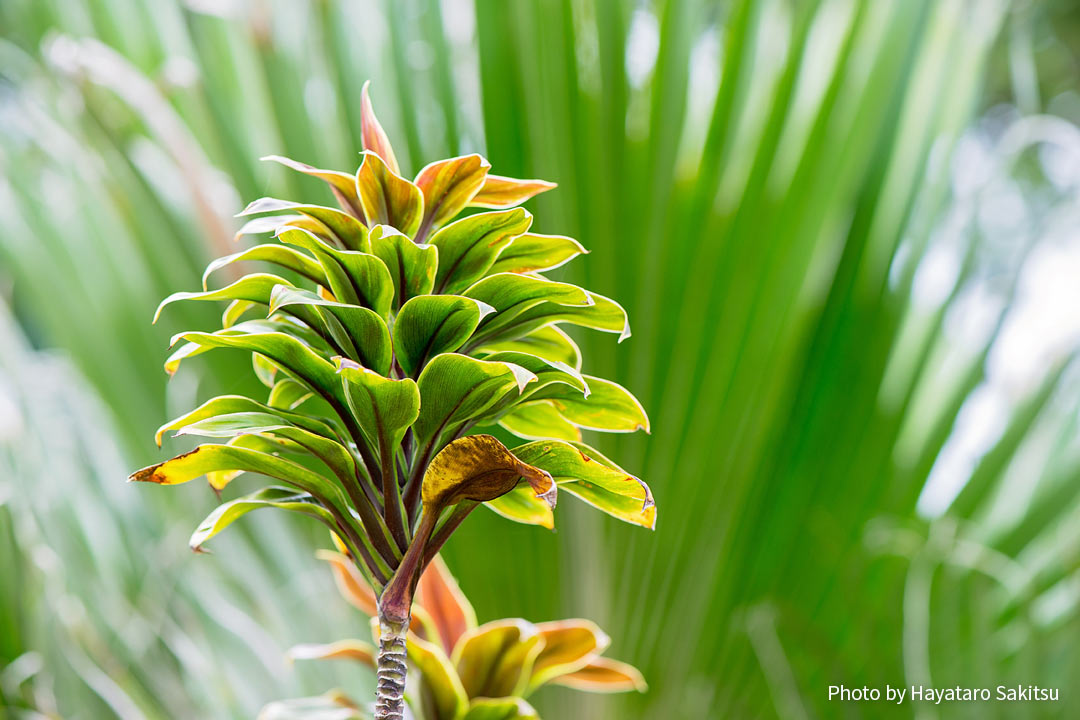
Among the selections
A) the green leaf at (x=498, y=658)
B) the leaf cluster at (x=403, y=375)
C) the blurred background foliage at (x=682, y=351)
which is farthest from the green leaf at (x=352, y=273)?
the blurred background foliage at (x=682, y=351)

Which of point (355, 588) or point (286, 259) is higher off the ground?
point (286, 259)


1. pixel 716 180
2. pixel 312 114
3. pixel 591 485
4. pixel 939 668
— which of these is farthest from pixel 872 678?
pixel 312 114

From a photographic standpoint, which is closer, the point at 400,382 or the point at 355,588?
the point at 400,382

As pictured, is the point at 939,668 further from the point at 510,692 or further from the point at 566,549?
the point at 510,692

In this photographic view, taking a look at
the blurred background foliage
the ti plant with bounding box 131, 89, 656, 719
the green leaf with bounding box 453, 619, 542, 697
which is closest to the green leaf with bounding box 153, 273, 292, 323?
the ti plant with bounding box 131, 89, 656, 719

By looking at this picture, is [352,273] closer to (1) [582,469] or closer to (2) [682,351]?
(1) [582,469]

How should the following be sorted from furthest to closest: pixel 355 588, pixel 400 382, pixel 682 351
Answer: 1. pixel 682 351
2. pixel 355 588
3. pixel 400 382

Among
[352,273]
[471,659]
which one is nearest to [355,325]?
[352,273]
